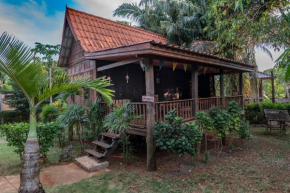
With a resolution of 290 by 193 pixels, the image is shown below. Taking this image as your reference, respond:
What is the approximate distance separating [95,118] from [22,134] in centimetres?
200

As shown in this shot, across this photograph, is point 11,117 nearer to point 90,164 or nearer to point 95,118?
point 95,118

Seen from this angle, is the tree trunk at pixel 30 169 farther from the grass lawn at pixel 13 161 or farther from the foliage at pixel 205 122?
the foliage at pixel 205 122

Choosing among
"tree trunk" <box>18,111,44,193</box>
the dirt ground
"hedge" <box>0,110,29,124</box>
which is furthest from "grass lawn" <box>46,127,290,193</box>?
"hedge" <box>0,110,29,124</box>

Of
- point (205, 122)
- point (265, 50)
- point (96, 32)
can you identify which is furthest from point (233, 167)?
point (265, 50)

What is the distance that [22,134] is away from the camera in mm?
5074

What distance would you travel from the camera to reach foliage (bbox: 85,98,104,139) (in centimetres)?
616

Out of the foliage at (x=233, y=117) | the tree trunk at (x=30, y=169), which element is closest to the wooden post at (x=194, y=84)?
the foliage at (x=233, y=117)

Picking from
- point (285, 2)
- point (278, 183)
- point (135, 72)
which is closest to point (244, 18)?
point (285, 2)

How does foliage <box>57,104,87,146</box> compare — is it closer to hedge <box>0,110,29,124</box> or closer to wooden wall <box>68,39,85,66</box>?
wooden wall <box>68,39,85,66</box>

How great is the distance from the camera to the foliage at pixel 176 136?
4.32m

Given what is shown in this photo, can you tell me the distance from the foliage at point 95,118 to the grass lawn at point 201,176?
1172 millimetres

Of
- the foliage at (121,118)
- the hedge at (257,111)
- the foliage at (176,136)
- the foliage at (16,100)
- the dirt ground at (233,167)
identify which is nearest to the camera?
the dirt ground at (233,167)

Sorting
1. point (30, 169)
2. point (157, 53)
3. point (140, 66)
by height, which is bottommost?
point (30, 169)

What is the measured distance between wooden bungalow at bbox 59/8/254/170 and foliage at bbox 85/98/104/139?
2.49ft
